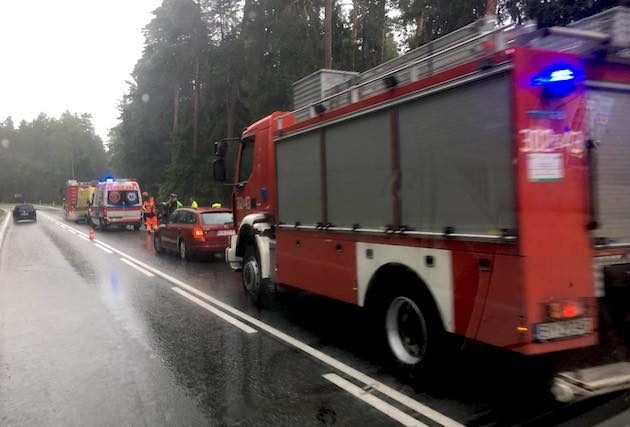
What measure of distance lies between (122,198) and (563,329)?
25715mm

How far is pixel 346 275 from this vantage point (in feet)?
19.0

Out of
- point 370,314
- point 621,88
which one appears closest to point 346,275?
point 370,314

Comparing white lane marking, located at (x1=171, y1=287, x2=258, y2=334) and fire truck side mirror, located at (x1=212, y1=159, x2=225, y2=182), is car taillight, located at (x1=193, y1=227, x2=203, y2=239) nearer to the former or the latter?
white lane marking, located at (x1=171, y1=287, x2=258, y2=334)

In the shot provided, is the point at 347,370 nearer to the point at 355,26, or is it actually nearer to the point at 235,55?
the point at 355,26

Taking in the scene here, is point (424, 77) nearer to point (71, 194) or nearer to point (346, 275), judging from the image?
point (346, 275)

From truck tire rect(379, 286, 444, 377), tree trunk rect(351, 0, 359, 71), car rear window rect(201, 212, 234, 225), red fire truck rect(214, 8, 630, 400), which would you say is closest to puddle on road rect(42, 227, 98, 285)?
car rear window rect(201, 212, 234, 225)

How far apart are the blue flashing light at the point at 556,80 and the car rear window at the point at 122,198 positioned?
1007 inches

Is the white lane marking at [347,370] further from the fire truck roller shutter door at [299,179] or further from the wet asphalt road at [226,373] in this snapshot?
the fire truck roller shutter door at [299,179]

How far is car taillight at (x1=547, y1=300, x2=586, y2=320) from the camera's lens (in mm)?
3713

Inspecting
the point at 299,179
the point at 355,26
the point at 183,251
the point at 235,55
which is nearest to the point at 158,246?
the point at 183,251

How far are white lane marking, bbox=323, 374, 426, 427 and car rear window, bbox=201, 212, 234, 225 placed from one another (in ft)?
30.9

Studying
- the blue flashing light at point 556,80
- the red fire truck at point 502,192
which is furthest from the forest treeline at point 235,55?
the blue flashing light at point 556,80

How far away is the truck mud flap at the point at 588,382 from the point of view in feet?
11.7

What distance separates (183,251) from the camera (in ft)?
47.1
